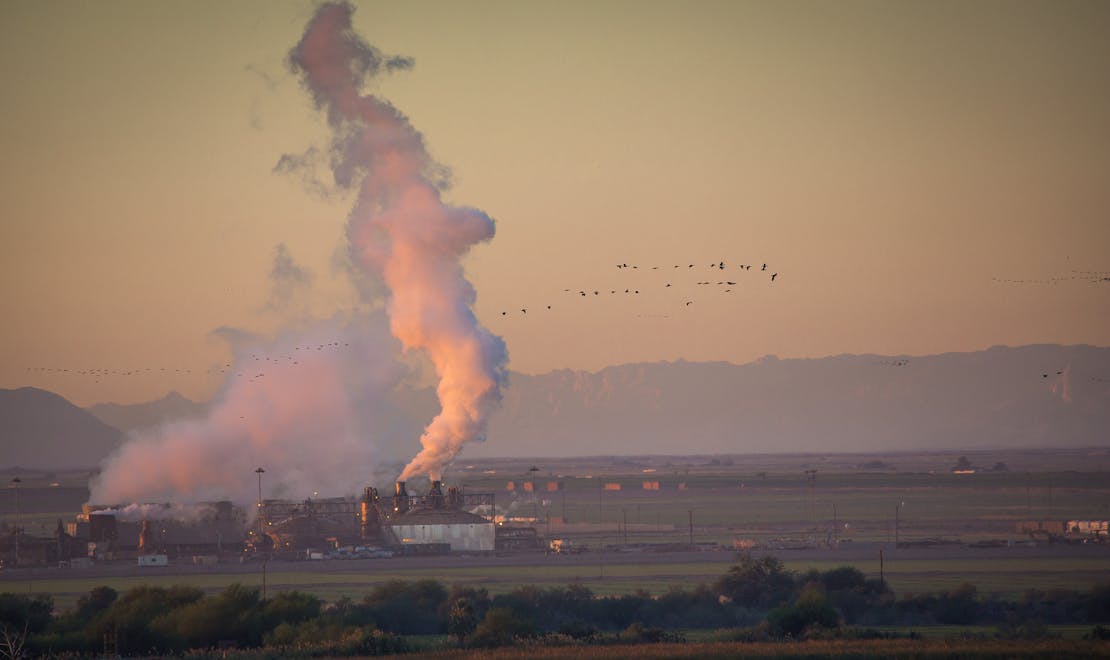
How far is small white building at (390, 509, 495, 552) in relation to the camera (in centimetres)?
15088

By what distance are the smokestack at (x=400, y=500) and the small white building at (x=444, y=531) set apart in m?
3.96

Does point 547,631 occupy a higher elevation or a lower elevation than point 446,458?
lower

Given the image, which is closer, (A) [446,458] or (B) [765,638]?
(B) [765,638]

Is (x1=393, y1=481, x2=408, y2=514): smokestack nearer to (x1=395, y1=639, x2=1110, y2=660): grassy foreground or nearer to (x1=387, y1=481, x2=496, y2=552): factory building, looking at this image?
(x1=387, y1=481, x2=496, y2=552): factory building

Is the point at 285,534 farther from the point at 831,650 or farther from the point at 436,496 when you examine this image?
the point at 831,650

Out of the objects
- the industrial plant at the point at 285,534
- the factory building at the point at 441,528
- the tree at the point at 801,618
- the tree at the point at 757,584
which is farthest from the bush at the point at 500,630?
the factory building at the point at 441,528

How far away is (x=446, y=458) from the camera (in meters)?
149

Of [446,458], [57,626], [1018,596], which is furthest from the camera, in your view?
[446,458]

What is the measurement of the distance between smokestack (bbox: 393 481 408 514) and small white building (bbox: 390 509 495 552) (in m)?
3.96

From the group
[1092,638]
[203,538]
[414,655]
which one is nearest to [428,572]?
[203,538]

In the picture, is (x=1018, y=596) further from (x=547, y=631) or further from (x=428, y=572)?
(x=428, y=572)

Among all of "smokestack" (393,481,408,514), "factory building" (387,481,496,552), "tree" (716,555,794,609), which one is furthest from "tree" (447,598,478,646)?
"smokestack" (393,481,408,514)

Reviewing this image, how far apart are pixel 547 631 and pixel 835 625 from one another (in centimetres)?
1614

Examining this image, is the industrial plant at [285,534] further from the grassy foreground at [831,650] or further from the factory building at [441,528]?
the grassy foreground at [831,650]
